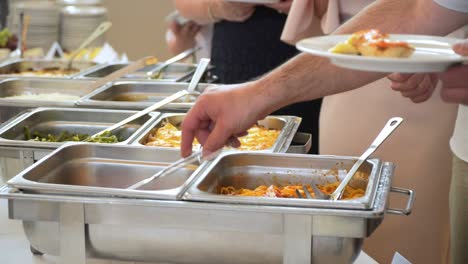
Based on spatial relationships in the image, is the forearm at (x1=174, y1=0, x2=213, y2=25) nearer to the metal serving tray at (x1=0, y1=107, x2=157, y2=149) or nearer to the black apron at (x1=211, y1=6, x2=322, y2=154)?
the black apron at (x1=211, y1=6, x2=322, y2=154)

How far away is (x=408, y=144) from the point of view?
214 centimetres

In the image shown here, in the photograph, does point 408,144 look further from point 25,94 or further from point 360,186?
point 25,94

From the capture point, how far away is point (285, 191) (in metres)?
1.45

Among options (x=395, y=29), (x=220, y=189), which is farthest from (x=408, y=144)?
(x=220, y=189)

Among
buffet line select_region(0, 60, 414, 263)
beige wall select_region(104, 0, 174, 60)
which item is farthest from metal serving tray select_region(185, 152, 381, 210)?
beige wall select_region(104, 0, 174, 60)

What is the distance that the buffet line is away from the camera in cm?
122

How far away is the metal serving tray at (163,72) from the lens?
2.69 m

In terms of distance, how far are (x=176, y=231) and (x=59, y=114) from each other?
950 mm

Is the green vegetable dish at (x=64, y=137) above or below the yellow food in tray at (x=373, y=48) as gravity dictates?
below

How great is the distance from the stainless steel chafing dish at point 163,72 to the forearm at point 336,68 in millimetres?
1081

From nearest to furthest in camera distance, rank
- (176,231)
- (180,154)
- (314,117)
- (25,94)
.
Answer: (176,231) → (180,154) → (25,94) → (314,117)

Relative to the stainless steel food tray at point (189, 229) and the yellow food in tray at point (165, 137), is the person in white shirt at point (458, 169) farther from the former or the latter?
the yellow food in tray at point (165, 137)

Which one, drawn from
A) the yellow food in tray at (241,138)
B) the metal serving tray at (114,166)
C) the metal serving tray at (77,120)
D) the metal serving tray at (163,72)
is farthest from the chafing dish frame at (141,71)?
the metal serving tray at (114,166)

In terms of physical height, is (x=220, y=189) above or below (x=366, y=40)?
below
